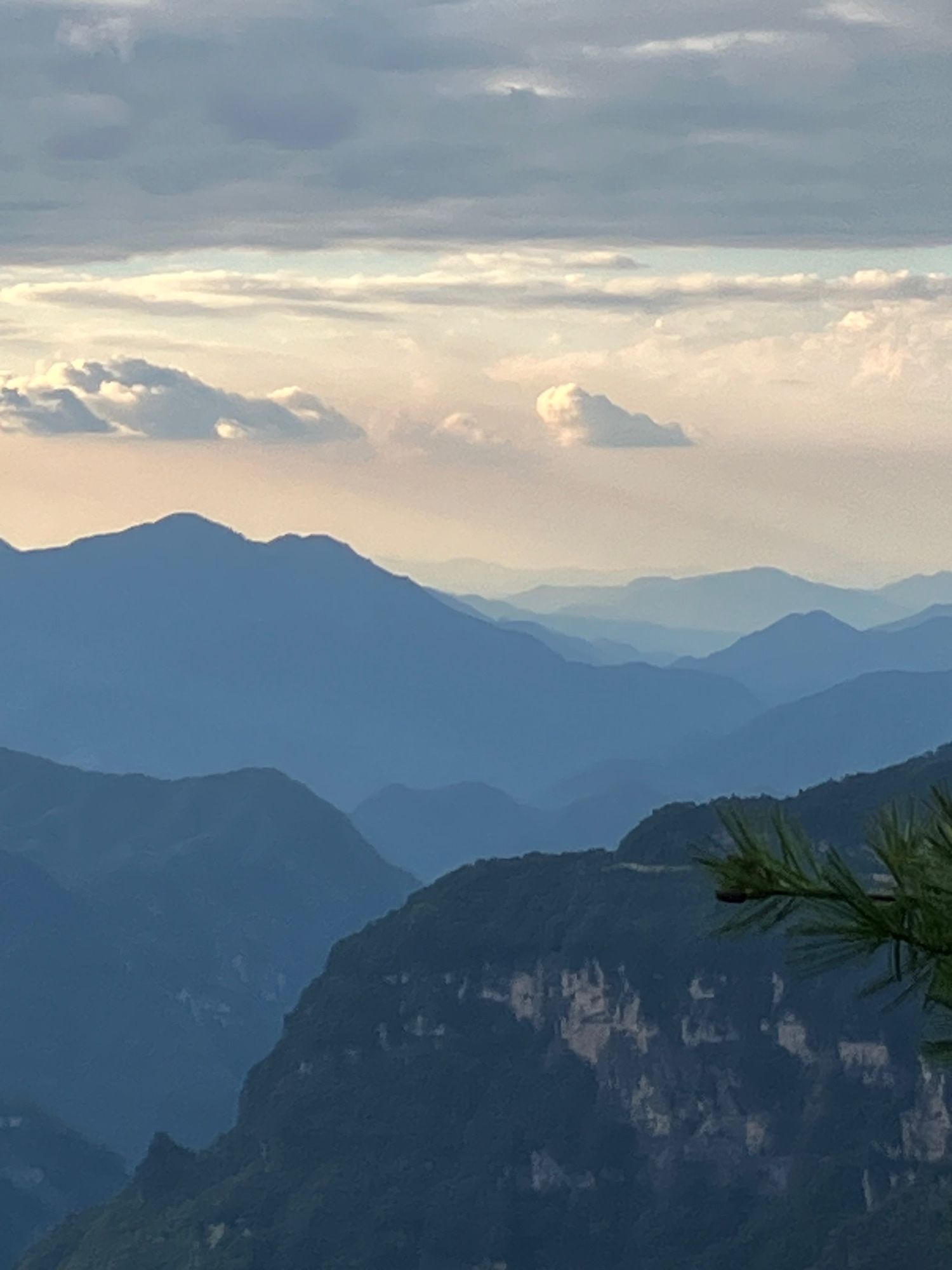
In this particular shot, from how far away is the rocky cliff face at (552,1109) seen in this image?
132250 mm

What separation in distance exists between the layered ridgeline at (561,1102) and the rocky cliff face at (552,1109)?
177mm

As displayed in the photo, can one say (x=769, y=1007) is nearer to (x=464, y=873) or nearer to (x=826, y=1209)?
(x=826, y=1209)

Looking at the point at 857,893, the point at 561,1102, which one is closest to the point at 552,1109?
the point at 561,1102

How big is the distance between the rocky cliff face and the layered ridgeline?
177 mm

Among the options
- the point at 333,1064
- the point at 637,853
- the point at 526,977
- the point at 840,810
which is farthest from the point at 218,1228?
the point at 840,810

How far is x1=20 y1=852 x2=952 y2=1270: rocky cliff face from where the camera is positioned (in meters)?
132

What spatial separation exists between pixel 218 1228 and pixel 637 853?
4113 cm

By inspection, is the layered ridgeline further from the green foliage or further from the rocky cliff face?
the green foliage

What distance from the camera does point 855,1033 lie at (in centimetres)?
13300

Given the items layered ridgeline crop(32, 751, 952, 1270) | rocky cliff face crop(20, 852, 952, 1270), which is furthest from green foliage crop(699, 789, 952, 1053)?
rocky cliff face crop(20, 852, 952, 1270)

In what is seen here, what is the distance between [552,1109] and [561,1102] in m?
0.84

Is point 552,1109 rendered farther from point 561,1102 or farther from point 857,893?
point 857,893

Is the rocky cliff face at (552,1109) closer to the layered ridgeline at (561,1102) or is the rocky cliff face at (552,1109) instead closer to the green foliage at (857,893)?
the layered ridgeline at (561,1102)

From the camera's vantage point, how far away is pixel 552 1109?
145m
